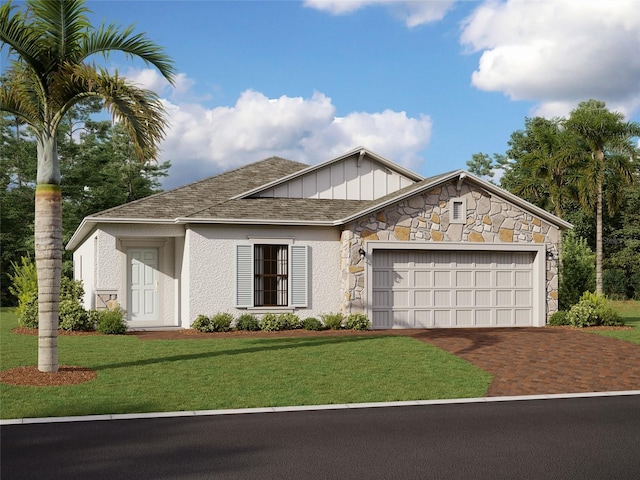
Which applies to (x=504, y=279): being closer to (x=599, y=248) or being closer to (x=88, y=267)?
Answer: (x=88, y=267)

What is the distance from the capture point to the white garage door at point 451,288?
2002 centimetres

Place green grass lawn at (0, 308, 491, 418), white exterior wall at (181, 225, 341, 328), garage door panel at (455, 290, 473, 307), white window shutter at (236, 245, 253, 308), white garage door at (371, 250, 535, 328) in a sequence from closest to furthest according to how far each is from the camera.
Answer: green grass lawn at (0, 308, 491, 418) < white exterior wall at (181, 225, 341, 328) < white window shutter at (236, 245, 253, 308) < white garage door at (371, 250, 535, 328) < garage door panel at (455, 290, 473, 307)

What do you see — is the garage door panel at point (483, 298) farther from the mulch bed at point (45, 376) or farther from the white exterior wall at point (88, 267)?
the mulch bed at point (45, 376)

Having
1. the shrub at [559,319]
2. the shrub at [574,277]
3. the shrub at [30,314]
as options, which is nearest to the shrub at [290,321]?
the shrub at [30,314]

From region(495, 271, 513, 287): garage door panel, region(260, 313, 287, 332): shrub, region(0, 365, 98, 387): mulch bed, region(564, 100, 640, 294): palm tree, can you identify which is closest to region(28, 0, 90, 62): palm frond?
region(0, 365, 98, 387): mulch bed

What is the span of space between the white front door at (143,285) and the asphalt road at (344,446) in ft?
40.6

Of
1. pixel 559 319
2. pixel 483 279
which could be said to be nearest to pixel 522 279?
pixel 483 279

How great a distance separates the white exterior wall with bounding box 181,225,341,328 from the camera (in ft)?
63.5

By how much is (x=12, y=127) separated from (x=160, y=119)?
35.7m

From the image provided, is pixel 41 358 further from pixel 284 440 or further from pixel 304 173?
pixel 304 173

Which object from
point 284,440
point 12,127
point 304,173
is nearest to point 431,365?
point 284,440

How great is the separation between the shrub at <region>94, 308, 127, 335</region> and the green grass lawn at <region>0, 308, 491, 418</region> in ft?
3.60

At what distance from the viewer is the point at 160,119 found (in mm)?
12742

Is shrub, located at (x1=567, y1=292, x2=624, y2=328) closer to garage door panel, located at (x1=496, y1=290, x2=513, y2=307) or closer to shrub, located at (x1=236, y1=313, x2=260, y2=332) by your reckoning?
garage door panel, located at (x1=496, y1=290, x2=513, y2=307)
